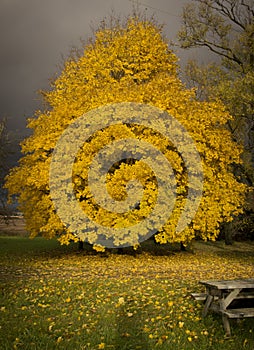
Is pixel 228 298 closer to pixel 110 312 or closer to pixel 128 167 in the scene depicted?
pixel 110 312

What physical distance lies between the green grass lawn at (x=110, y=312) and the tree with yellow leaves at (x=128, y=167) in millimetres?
2694

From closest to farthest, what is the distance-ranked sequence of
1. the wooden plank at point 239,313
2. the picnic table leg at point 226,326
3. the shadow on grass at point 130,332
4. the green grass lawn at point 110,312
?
the shadow on grass at point 130,332 < the green grass lawn at point 110,312 < the wooden plank at point 239,313 < the picnic table leg at point 226,326

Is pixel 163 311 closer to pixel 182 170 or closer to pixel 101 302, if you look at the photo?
pixel 101 302

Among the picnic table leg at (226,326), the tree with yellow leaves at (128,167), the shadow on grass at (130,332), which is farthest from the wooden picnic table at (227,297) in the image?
the tree with yellow leaves at (128,167)

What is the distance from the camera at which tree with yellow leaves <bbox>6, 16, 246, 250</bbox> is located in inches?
674

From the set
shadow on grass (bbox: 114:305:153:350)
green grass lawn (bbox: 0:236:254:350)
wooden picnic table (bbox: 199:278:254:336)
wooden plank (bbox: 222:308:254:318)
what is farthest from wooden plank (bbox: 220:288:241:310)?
shadow on grass (bbox: 114:305:153:350)

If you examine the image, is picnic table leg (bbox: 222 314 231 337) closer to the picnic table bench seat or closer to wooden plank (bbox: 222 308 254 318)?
the picnic table bench seat

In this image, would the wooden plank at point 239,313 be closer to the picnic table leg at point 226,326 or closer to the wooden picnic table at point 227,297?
the wooden picnic table at point 227,297

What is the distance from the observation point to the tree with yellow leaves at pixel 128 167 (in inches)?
674

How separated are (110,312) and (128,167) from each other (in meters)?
8.83

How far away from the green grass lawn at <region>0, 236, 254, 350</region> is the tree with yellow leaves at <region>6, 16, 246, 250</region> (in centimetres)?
269

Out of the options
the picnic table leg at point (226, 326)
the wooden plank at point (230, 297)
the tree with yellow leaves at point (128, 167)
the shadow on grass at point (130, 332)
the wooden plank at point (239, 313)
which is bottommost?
the shadow on grass at point (130, 332)

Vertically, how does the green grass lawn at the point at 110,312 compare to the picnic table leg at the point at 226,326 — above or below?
below

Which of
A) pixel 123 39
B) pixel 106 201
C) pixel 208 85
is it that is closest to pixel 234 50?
pixel 208 85
